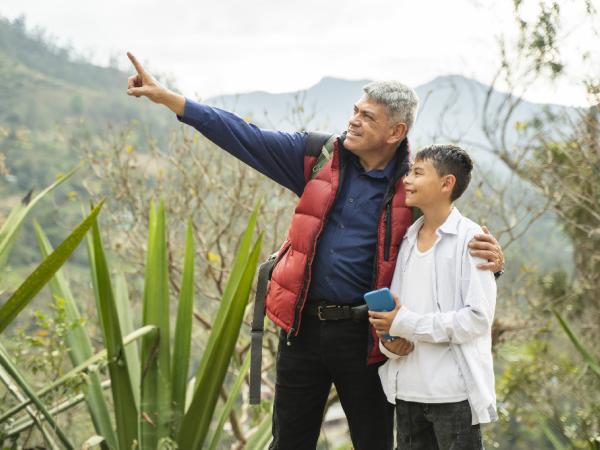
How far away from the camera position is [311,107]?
5.45 metres

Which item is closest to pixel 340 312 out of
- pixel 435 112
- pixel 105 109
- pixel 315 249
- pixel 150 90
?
pixel 315 249

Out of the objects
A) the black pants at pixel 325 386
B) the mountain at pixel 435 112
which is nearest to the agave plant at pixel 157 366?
the black pants at pixel 325 386

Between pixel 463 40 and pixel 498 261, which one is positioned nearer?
pixel 498 261

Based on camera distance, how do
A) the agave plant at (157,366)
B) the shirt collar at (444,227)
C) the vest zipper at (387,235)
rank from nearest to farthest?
the shirt collar at (444,227) → the vest zipper at (387,235) → the agave plant at (157,366)

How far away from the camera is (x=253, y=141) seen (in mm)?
2154

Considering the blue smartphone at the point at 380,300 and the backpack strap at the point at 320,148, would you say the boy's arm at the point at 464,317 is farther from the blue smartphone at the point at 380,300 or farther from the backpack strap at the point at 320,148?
the backpack strap at the point at 320,148

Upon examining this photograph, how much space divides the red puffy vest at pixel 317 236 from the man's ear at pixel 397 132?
0.05 m

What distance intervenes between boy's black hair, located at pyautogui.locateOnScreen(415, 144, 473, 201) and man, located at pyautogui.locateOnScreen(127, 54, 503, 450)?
0.17 m

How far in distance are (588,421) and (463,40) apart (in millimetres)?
3091

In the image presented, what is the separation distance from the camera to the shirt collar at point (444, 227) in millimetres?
1873

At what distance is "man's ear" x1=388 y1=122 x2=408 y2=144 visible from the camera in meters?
2.08

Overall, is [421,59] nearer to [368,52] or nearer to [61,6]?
[368,52]

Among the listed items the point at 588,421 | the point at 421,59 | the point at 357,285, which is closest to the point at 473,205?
the point at 421,59

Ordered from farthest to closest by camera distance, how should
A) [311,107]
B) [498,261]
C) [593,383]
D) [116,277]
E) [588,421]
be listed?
[593,383] < [311,107] < [588,421] < [116,277] < [498,261]
